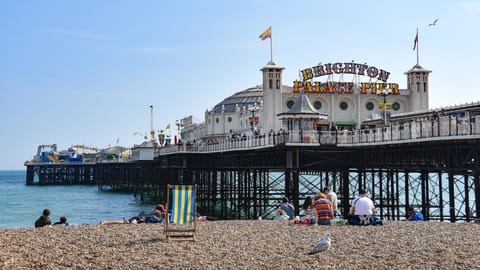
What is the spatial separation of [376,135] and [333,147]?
381 cm

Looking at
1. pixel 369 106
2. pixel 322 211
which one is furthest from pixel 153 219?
pixel 369 106

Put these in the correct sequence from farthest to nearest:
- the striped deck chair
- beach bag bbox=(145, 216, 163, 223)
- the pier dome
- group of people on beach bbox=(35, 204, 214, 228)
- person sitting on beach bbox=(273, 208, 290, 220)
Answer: the pier dome → person sitting on beach bbox=(273, 208, 290, 220) → beach bag bbox=(145, 216, 163, 223) → group of people on beach bbox=(35, 204, 214, 228) → the striped deck chair

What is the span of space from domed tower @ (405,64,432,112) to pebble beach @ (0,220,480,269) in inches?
1570

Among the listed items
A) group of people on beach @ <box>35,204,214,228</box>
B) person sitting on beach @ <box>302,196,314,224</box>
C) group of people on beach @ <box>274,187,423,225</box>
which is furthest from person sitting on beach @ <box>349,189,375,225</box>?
group of people on beach @ <box>35,204,214,228</box>

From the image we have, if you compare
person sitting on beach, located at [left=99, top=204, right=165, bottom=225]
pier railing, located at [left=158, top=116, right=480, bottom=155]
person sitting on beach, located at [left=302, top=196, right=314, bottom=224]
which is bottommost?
person sitting on beach, located at [left=99, top=204, right=165, bottom=225]

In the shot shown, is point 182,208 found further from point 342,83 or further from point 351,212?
point 342,83

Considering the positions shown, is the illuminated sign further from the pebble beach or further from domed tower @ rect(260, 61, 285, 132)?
the pebble beach

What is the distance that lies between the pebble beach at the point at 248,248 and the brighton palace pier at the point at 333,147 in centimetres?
882

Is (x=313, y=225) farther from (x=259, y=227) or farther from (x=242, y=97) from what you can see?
(x=242, y=97)

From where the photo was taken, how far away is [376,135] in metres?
31.5

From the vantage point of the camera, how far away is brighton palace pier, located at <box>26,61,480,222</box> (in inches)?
1089

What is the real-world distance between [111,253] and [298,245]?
4.57 m

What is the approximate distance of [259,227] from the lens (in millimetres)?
18469

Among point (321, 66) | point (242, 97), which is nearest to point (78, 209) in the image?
point (321, 66)
